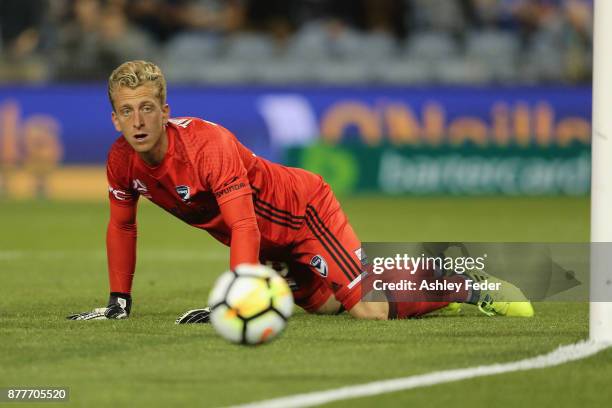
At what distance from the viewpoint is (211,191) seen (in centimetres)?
661

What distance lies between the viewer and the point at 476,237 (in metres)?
12.8

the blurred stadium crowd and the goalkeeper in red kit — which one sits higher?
the goalkeeper in red kit

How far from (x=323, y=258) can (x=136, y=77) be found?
1.60 meters

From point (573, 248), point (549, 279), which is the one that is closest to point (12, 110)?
point (573, 248)

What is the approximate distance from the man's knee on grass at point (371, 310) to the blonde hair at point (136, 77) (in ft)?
5.50

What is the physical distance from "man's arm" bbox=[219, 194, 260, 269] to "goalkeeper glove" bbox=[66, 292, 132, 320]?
1140mm

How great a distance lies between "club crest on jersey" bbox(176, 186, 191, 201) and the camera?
6613mm

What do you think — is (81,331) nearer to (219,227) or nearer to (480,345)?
(219,227)

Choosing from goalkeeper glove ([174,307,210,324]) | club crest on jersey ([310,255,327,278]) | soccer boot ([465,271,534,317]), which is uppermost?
club crest on jersey ([310,255,327,278])

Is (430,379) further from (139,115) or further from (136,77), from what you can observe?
(136,77)

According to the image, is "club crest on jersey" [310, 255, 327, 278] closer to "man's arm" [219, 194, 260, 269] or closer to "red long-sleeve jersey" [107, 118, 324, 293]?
"red long-sleeve jersey" [107, 118, 324, 293]
